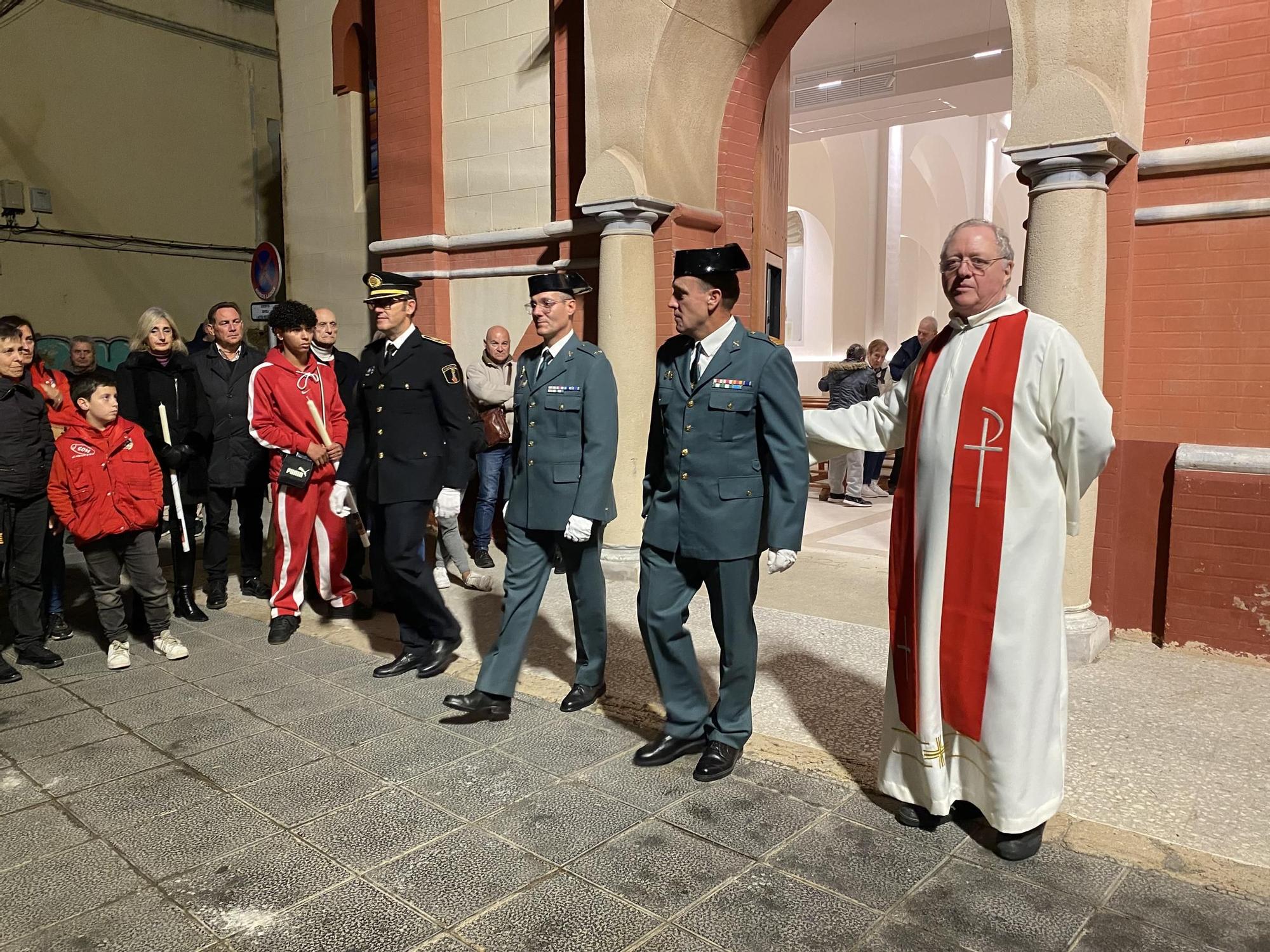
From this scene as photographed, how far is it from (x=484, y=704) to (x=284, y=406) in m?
2.48

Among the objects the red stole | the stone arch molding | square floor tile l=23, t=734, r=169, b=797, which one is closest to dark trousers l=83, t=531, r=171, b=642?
square floor tile l=23, t=734, r=169, b=797

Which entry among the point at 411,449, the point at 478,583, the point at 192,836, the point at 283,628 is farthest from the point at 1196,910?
the point at 478,583

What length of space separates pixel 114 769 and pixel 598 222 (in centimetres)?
480

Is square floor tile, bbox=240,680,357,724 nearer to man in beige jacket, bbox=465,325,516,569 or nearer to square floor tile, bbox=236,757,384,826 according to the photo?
square floor tile, bbox=236,757,384,826

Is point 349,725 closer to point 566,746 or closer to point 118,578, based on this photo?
point 566,746

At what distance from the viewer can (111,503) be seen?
5.02 meters

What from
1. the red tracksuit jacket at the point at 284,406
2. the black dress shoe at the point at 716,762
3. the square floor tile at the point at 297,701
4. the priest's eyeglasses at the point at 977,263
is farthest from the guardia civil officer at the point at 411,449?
the priest's eyeglasses at the point at 977,263

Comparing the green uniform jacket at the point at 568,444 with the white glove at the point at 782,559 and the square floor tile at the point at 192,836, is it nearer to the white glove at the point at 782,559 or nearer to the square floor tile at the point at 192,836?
the white glove at the point at 782,559

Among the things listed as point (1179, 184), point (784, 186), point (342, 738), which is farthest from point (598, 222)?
point (342, 738)

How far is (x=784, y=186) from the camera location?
8977 mm

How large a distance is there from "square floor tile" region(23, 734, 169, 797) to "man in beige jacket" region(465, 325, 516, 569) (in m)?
3.49

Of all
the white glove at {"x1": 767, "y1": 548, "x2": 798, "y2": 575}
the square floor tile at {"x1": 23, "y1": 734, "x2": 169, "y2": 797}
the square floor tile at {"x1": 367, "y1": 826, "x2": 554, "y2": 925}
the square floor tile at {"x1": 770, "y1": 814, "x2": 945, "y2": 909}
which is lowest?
the square floor tile at {"x1": 23, "y1": 734, "x2": 169, "y2": 797}

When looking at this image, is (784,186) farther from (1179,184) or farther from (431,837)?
(431,837)

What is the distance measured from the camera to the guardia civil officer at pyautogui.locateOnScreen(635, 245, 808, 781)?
11.7 feet
